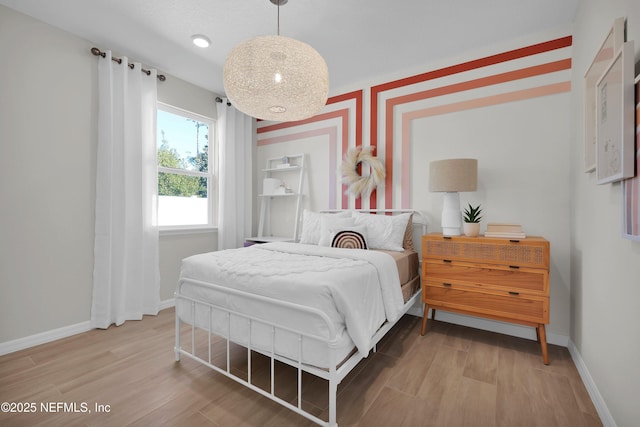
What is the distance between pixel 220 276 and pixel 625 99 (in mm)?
2171

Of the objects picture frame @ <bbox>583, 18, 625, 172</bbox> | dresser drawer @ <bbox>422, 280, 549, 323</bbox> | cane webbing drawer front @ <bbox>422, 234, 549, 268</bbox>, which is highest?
picture frame @ <bbox>583, 18, 625, 172</bbox>

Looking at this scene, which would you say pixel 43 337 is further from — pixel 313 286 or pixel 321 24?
pixel 321 24

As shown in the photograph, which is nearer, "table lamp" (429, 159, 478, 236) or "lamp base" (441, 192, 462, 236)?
"table lamp" (429, 159, 478, 236)

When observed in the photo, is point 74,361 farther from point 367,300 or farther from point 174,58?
point 174,58

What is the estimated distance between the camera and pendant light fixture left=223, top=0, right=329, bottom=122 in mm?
1779

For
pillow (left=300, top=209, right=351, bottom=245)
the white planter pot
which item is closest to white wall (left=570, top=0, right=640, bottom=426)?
the white planter pot

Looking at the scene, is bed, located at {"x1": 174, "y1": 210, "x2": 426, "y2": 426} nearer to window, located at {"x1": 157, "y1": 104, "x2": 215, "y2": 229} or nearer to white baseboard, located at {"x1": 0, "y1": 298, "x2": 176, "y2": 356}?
white baseboard, located at {"x1": 0, "y1": 298, "x2": 176, "y2": 356}

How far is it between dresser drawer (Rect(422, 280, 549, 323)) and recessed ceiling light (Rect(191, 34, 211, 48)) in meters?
3.01

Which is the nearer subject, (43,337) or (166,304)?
(43,337)

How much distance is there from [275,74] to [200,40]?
4.37 ft

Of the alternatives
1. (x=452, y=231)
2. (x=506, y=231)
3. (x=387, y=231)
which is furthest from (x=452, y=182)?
(x=387, y=231)

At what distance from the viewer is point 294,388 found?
1697 mm

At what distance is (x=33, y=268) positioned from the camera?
7.48ft

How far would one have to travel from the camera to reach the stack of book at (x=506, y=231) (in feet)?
7.22
